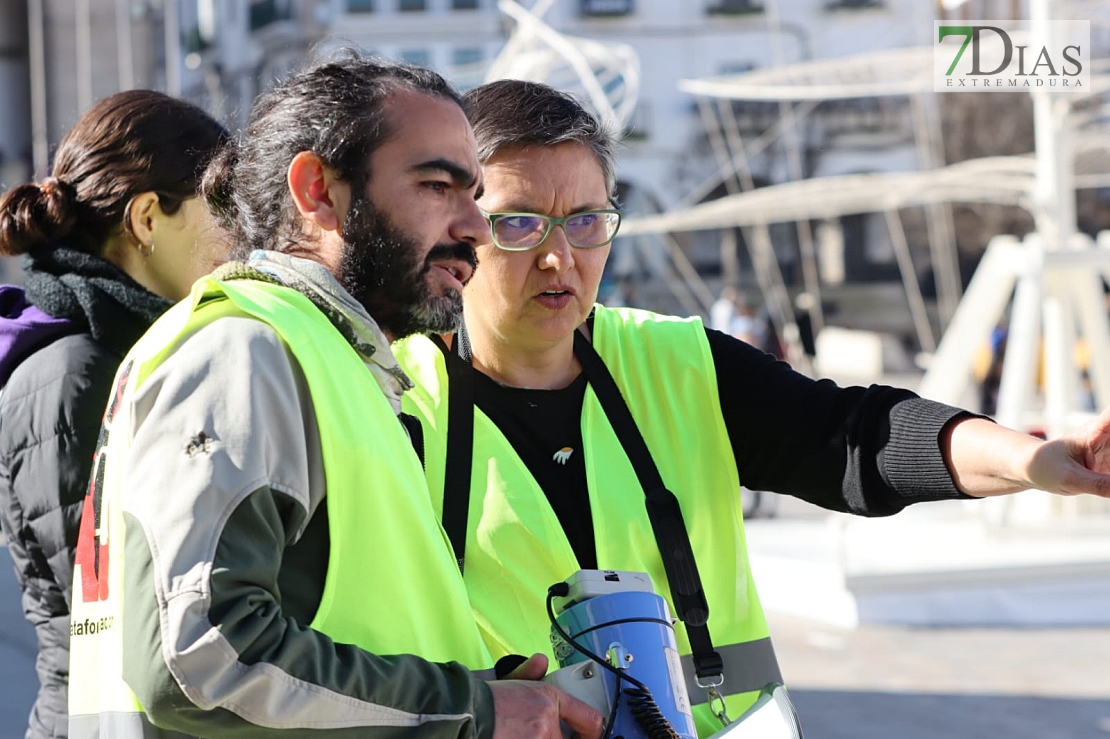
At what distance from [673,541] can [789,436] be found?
0.91ft

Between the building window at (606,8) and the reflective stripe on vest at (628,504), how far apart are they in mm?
38150

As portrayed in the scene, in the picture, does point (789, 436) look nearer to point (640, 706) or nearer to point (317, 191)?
point (640, 706)

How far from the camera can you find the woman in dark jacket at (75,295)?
2.34 meters

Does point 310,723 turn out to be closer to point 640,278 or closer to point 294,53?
point 640,278

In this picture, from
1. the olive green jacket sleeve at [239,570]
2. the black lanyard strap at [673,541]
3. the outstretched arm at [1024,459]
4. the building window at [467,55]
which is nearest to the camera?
the olive green jacket sleeve at [239,570]

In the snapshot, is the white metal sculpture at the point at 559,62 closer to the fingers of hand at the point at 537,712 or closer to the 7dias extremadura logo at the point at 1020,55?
the 7dias extremadura logo at the point at 1020,55

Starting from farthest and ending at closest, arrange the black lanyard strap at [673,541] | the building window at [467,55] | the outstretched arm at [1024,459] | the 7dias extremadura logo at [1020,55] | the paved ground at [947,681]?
the building window at [467,55] < the 7dias extremadura logo at [1020,55] < the paved ground at [947,681] < the black lanyard strap at [673,541] < the outstretched arm at [1024,459]

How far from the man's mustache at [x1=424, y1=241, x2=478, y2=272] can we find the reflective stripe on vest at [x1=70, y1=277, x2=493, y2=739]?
18cm

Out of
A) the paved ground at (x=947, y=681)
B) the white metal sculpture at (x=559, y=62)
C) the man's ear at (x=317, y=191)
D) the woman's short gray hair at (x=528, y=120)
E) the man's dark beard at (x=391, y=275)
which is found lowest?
the paved ground at (x=947, y=681)

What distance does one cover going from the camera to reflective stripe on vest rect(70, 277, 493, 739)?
1569mm

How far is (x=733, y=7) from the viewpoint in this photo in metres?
38.7

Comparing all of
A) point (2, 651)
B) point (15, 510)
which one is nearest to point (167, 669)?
point (15, 510)

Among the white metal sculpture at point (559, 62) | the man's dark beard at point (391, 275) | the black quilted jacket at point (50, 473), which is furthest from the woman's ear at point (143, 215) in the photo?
the white metal sculpture at point (559, 62)

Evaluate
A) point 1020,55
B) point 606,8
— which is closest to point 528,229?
point 1020,55
